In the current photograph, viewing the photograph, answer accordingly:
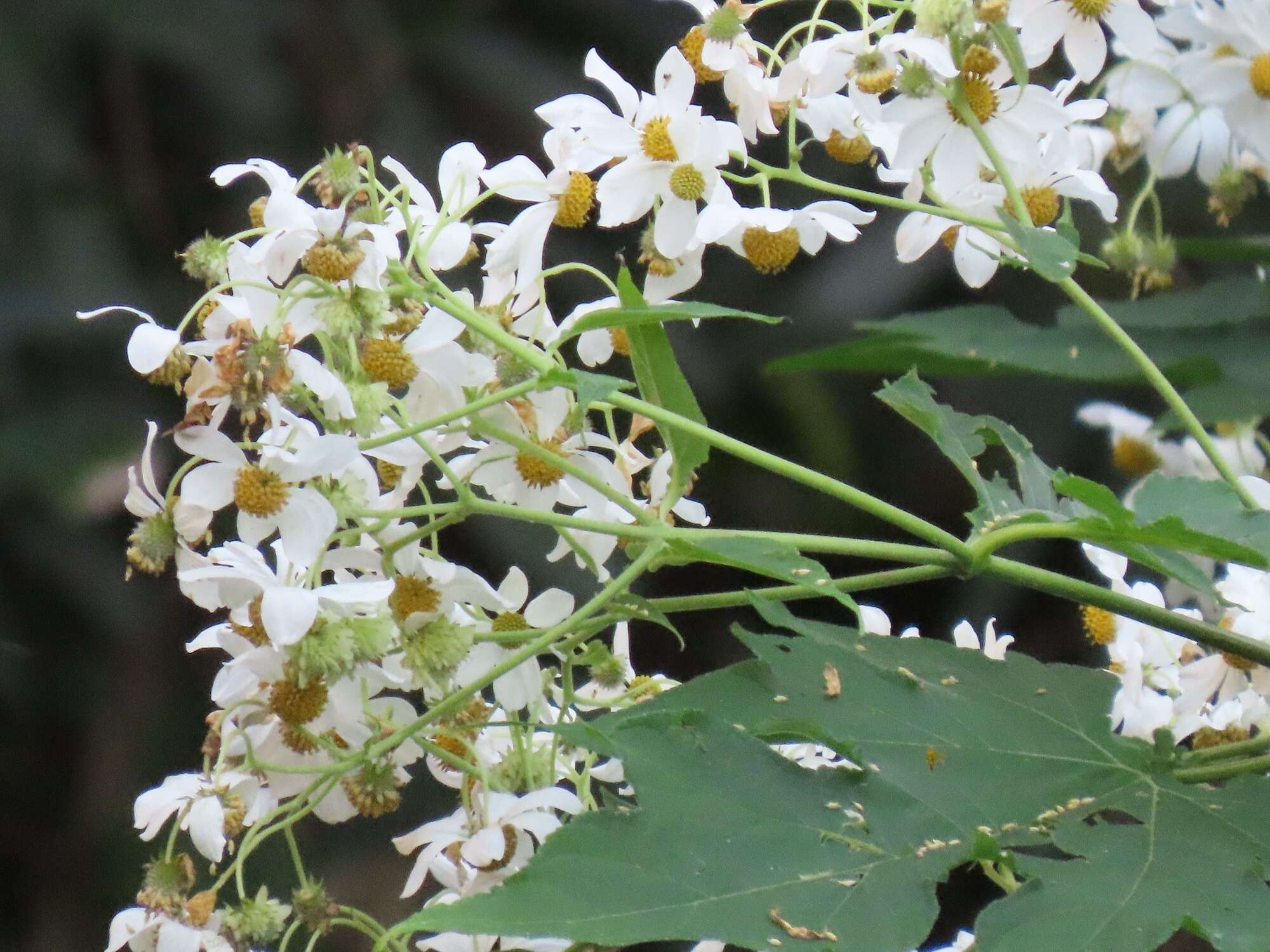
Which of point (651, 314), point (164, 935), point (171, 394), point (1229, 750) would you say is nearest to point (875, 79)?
point (651, 314)

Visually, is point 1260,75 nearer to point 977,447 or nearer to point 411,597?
point 977,447

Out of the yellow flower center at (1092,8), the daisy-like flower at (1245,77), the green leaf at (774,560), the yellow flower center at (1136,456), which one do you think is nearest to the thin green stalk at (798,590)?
the green leaf at (774,560)

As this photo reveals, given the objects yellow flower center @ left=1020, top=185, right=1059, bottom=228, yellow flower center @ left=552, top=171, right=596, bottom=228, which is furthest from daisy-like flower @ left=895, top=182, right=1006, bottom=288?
yellow flower center @ left=552, top=171, right=596, bottom=228

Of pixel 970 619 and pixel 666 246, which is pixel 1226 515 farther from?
pixel 970 619

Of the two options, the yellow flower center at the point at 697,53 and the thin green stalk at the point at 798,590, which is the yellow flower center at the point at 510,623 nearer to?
the thin green stalk at the point at 798,590

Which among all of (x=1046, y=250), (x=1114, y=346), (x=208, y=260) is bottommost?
(x=1114, y=346)

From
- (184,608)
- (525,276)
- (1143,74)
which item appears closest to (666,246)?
(525,276)
